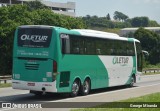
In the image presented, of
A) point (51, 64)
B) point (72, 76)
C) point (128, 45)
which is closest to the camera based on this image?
point (51, 64)

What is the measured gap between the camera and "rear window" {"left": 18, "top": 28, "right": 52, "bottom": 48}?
20.2 m

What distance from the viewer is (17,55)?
813 inches

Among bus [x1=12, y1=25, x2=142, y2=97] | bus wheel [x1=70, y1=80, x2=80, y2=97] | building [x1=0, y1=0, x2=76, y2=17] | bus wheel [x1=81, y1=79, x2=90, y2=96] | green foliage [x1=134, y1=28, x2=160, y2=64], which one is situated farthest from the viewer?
building [x1=0, y1=0, x2=76, y2=17]

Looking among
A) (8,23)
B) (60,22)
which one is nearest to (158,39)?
(60,22)

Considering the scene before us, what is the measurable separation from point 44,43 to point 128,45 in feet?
33.7

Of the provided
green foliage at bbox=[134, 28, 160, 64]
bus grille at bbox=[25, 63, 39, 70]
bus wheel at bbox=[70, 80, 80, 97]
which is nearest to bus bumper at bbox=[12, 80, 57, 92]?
bus grille at bbox=[25, 63, 39, 70]

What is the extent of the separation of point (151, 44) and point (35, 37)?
285 feet

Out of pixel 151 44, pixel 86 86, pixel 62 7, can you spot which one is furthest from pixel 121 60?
pixel 62 7

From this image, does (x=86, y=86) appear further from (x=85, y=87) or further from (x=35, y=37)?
(x=35, y=37)

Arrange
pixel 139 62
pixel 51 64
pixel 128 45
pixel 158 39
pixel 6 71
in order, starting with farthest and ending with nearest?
1. pixel 158 39
2. pixel 6 71
3. pixel 139 62
4. pixel 128 45
5. pixel 51 64

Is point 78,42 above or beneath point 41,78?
above

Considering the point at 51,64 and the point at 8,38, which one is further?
the point at 8,38

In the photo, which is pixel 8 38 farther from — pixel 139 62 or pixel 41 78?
pixel 41 78

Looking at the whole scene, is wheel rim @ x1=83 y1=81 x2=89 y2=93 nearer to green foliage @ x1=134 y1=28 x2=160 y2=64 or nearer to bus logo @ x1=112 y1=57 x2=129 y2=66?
bus logo @ x1=112 y1=57 x2=129 y2=66
